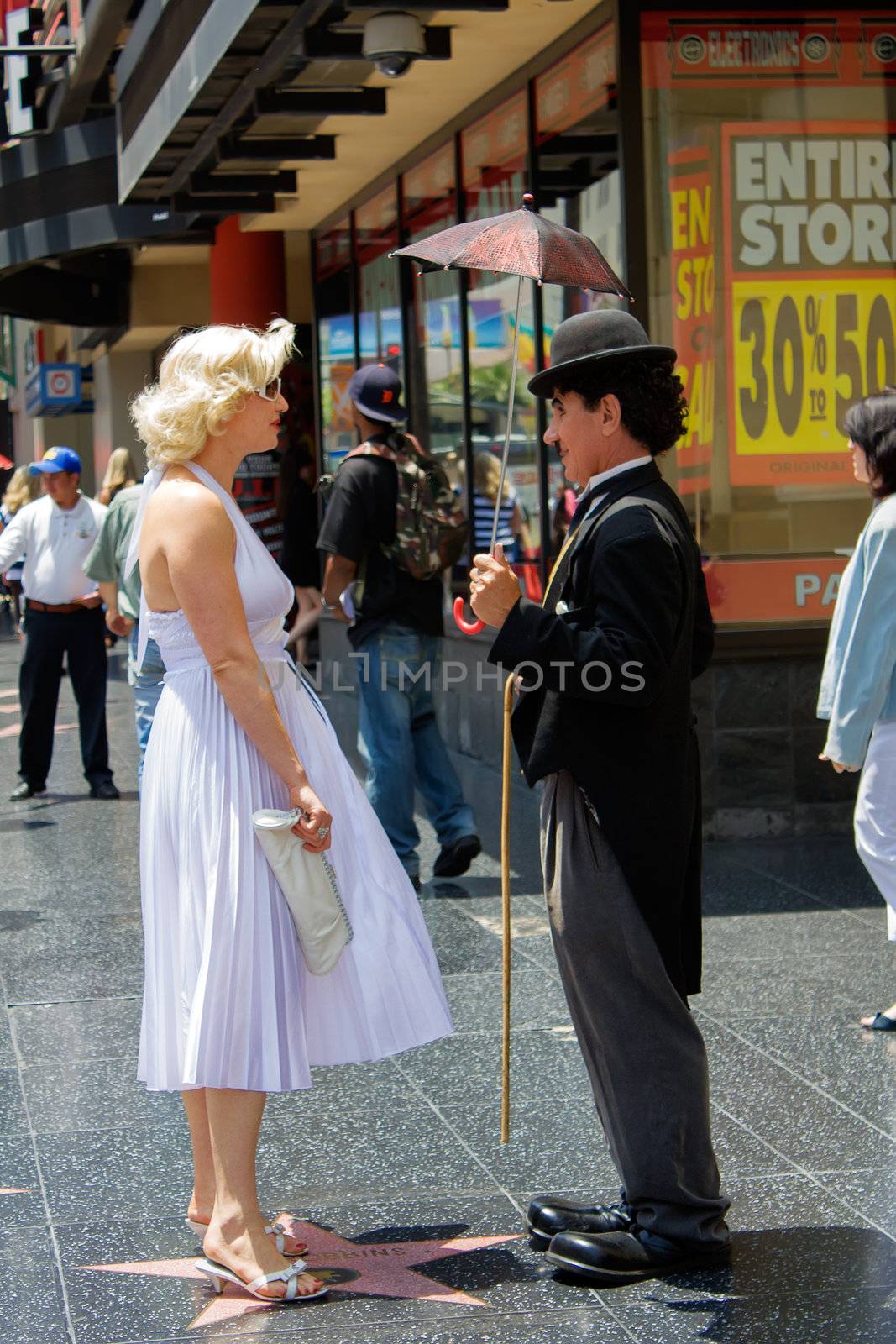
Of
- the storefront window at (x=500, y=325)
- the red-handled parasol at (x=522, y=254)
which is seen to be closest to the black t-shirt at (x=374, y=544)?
the storefront window at (x=500, y=325)

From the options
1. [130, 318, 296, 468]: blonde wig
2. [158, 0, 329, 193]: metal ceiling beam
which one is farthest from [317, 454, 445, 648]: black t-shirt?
[130, 318, 296, 468]: blonde wig

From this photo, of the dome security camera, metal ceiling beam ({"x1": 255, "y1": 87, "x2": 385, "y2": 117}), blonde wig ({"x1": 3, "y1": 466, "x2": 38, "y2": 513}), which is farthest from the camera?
blonde wig ({"x1": 3, "y1": 466, "x2": 38, "y2": 513})

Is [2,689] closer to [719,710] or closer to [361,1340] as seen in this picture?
[719,710]

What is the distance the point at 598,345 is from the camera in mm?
3680

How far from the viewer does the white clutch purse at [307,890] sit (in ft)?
12.0

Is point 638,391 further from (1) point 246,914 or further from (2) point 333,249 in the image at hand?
(2) point 333,249

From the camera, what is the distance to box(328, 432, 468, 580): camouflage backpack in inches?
288

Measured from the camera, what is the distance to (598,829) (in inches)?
145

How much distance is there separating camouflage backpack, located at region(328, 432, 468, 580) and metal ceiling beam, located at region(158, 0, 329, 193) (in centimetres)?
192

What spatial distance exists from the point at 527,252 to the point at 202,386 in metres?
0.80

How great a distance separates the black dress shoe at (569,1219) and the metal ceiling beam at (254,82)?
5.33 m

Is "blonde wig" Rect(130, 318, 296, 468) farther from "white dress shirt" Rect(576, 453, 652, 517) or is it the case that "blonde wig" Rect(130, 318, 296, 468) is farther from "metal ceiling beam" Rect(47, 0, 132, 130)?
"metal ceiling beam" Rect(47, 0, 132, 130)

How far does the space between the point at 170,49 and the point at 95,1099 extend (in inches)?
279

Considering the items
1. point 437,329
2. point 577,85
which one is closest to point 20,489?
point 437,329
